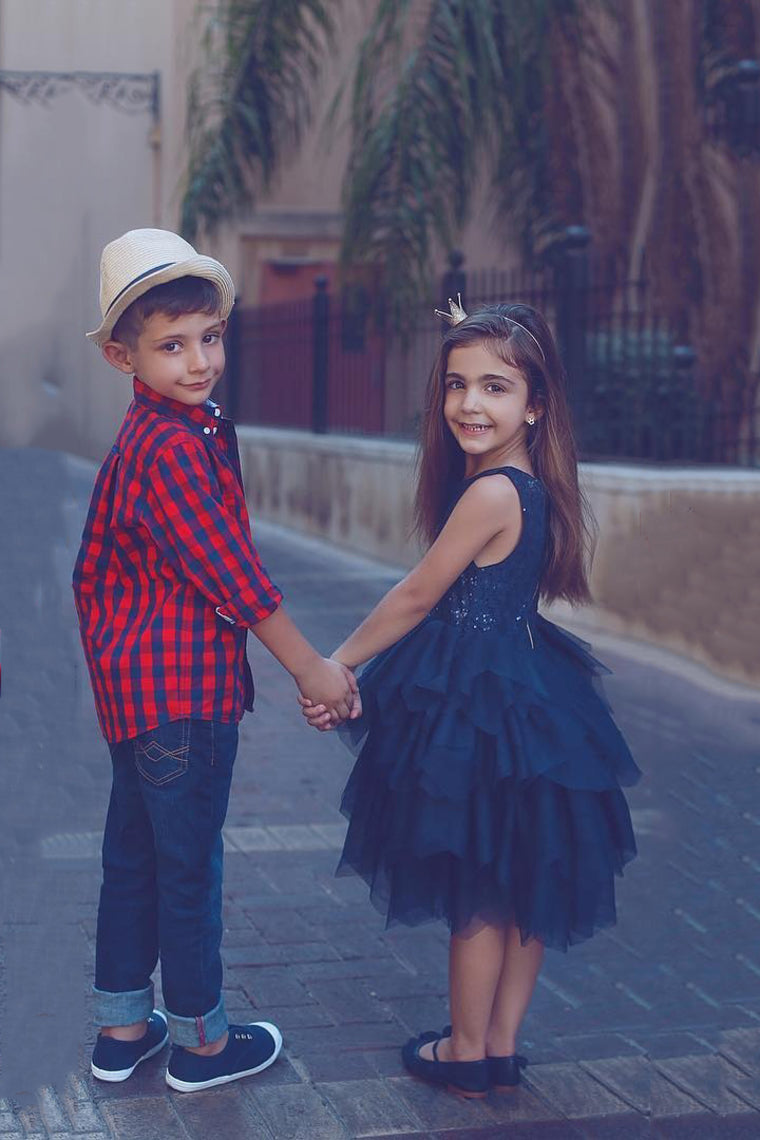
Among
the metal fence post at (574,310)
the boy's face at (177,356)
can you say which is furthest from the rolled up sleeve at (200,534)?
the metal fence post at (574,310)

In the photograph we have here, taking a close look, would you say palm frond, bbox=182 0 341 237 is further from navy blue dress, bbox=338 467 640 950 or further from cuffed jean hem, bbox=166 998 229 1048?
cuffed jean hem, bbox=166 998 229 1048

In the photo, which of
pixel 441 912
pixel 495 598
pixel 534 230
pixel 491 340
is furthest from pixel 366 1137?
pixel 534 230

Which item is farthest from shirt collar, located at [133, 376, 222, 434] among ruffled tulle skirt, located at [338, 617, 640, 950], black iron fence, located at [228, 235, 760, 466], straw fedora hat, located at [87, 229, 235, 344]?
black iron fence, located at [228, 235, 760, 466]

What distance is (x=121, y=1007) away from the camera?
345 centimetres

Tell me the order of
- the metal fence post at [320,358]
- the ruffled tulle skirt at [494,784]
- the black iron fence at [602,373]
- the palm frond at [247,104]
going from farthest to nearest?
the palm frond at [247,104] → the metal fence post at [320,358] → the black iron fence at [602,373] → the ruffled tulle skirt at [494,784]

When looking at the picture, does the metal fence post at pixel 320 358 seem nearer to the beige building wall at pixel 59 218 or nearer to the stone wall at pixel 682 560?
the stone wall at pixel 682 560

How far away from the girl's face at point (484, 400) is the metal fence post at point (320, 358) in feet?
32.9

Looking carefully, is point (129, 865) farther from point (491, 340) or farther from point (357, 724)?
point (491, 340)

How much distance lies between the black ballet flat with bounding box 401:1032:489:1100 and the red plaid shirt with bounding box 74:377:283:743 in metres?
0.82

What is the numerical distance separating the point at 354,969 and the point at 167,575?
4.34 feet

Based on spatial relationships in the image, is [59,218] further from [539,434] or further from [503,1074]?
[503,1074]

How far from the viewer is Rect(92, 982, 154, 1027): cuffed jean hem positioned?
11.3 feet

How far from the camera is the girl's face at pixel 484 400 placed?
3.34 meters

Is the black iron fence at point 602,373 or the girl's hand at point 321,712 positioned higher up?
the black iron fence at point 602,373
